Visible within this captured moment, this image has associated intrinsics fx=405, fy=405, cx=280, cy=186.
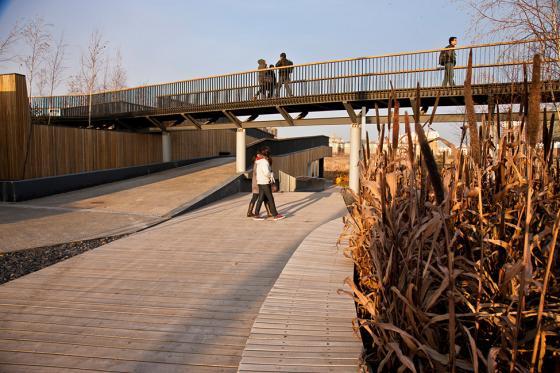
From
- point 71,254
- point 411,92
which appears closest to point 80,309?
point 71,254

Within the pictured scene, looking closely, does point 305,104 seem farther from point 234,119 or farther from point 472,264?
point 472,264

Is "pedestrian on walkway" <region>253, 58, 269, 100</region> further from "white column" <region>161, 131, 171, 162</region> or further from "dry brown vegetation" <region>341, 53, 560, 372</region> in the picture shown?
"dry brown vegetation" <region>341, 53, 560, 372</region>

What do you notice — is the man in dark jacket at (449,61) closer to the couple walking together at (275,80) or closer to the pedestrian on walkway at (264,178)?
the couple walking together at (275,80)

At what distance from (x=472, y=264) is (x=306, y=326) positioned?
1.48m

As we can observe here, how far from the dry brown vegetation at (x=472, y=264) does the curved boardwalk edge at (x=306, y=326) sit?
0.26m

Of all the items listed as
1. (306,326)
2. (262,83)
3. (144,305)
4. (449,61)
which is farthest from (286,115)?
(306,326)

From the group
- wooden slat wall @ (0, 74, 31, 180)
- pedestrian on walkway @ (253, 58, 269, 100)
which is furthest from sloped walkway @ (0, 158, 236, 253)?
pedestrian on walkway @ (253, 58, 269, 100)

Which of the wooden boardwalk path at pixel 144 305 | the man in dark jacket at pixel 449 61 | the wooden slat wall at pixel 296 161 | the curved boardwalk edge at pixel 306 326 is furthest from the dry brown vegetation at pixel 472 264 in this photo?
the wooden slat wall at pixel 296 161

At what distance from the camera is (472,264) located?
7.08 ft

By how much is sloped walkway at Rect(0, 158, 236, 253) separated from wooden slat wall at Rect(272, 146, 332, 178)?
4131mm

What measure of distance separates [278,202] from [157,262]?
7062 millimetres

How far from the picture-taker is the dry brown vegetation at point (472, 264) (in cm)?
188

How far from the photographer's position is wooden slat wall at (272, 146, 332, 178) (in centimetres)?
1997

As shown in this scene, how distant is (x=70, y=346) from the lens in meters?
3.32
